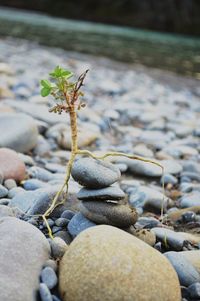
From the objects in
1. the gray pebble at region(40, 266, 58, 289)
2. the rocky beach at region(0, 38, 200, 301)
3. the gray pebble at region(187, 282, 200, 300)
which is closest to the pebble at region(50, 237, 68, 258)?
the rocky beach at region(0, 38, 200, 301)

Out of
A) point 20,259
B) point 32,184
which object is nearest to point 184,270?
point 20,259

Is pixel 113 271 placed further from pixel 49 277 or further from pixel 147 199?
pixel 147 199

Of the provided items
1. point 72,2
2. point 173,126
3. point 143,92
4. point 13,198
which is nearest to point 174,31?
point 72,2

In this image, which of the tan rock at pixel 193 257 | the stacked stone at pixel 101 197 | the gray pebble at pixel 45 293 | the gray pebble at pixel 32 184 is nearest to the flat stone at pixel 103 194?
the stacked stone at pixel 101 197

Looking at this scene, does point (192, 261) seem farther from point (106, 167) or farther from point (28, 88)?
point (28, 88)

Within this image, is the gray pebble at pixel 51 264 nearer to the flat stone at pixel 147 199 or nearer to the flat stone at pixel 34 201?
the flat stone at pixel 34 201
